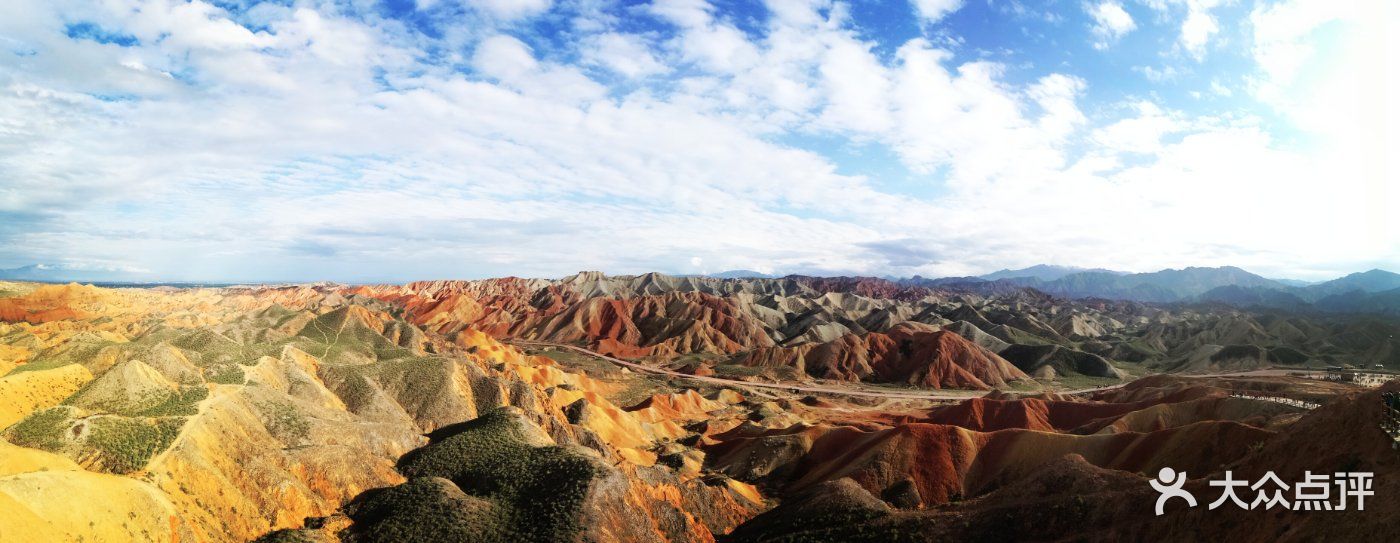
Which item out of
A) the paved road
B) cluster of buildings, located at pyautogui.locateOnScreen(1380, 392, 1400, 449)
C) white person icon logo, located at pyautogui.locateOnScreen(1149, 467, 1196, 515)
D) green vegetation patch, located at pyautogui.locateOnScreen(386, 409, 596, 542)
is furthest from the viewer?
the paved road

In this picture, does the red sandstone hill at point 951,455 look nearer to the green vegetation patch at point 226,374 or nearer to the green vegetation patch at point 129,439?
the green vegetation patch at point 226,374

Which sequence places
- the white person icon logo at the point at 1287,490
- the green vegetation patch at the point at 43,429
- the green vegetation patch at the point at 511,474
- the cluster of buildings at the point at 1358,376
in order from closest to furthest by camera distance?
the white person icon logo at the point at 1287,490
the green vegetation patch at the point at 43,429
the green vegetation patch at the point at 511,474
the cluster of buildings at the point at 1358,376

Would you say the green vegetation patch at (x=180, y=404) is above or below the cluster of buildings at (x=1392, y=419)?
below

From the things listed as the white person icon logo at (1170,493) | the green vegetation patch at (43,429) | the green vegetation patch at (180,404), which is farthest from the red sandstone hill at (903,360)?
the green vegetation patch at (43,429)

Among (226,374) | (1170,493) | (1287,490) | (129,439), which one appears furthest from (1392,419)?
(226,374)

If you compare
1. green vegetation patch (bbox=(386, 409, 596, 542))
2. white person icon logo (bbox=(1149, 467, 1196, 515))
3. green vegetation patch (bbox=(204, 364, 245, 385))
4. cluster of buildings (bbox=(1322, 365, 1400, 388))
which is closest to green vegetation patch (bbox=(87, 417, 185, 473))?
green vegetation patch (bbox=(204, 364, 245, 385))

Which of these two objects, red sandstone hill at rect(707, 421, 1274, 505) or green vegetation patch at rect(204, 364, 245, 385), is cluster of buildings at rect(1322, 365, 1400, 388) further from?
green vegetation patch at rect(204, 364, 245, 385)

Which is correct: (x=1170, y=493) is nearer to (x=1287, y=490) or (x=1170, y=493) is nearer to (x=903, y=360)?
(x=1287, y=490)

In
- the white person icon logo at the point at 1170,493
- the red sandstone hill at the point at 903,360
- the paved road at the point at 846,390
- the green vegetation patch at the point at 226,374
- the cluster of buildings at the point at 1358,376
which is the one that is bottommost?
the paved road at the point at 846,390

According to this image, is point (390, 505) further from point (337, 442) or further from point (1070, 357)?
point (1070, 357)
